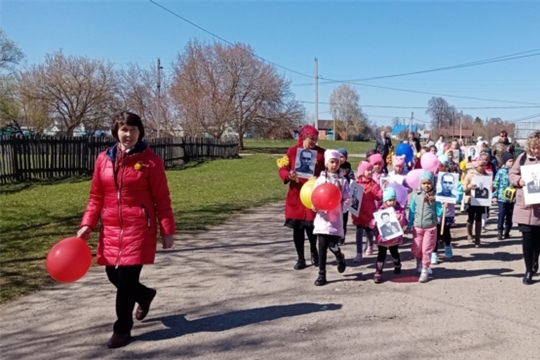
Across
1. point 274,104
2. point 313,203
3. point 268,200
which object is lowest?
point 268,200

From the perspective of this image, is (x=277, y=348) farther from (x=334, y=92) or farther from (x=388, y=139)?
(x=334, y=92)

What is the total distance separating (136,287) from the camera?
4531mm

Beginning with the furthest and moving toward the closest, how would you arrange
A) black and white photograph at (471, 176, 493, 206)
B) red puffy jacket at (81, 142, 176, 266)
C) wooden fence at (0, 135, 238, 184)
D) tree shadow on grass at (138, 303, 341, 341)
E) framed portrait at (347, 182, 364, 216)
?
wooden fence at (0, 135, 238, 184) → black and white photograph at (471, 176, 493, 206) → framed portrait at (347, 182, 364, 216) → tree shadow on grass at (138, 303, 341, 341) → red puffy jacket at (81, 142, 176, 266)

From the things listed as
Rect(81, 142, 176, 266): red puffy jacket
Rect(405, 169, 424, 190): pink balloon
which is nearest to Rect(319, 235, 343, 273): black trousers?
Rect(405, 169, 424, 190): pink balloon

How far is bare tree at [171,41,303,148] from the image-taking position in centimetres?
4894

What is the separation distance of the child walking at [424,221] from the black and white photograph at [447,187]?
0.66 meters

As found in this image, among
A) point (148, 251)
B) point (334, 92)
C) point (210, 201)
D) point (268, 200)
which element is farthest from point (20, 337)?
point (334, 92)

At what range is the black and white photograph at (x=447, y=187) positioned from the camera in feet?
24.2

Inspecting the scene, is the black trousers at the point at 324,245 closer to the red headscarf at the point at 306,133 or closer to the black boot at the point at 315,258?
the black boot at the point at 315,258

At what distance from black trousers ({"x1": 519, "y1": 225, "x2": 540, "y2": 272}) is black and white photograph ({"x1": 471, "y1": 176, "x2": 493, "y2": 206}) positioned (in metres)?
2.23

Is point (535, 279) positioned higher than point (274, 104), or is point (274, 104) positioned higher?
point (274, 104)

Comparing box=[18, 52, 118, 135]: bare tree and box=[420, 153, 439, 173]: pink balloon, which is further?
box=[18, 52, 118, 135]: bare tree

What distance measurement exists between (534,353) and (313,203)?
271 cm

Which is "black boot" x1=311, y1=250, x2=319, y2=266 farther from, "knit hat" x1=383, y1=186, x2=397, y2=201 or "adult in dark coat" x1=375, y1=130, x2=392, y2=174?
"adult in dark coat" x1=375, y1=130, x2=392, y2=174
